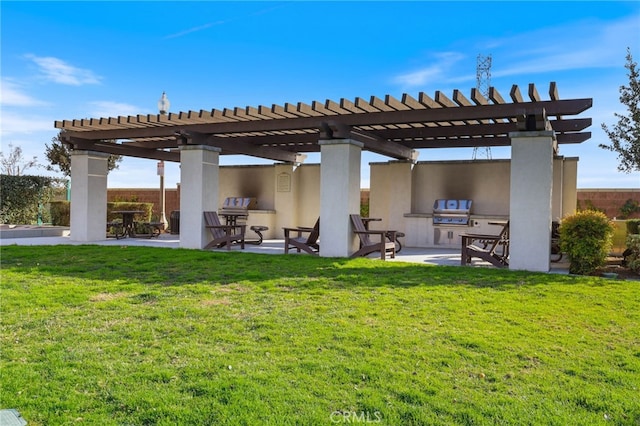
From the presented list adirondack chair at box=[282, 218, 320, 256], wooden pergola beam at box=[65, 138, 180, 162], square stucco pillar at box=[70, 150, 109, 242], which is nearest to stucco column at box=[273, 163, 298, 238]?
wooden pergola beam at box=[65, 138, 180, 162]

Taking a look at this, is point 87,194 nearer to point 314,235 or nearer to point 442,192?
point 314,235

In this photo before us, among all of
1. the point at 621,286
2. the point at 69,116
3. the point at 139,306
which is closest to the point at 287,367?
the point at 139,306

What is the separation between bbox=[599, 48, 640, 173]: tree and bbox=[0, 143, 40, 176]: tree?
90.9ft

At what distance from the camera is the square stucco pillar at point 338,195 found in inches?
417

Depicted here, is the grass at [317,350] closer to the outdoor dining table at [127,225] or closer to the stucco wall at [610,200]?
the outdoor dining table at [127,225]

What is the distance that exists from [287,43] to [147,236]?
7.23 metres

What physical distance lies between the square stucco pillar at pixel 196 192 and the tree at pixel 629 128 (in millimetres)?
8825

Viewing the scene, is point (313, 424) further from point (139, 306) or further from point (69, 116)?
point (69, 116)

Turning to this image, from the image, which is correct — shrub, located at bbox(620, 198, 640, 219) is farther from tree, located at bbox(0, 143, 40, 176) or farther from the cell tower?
tree, located at bbox(0, 143, 40, 176)

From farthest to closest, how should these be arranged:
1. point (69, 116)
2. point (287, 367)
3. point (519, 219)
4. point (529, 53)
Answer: point (69, 116)
point (529, 53)
point (519, 219)
point (287, 367)

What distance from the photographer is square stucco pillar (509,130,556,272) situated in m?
9.05

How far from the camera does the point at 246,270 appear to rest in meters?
8.52

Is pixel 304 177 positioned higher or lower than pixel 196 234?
higher

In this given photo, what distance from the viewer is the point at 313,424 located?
9.87ft
